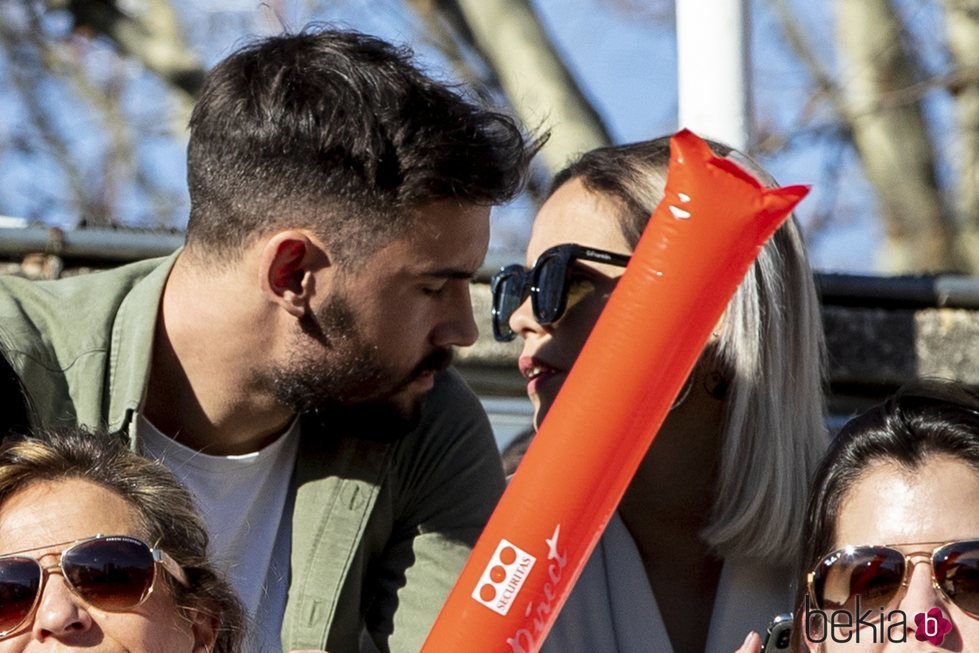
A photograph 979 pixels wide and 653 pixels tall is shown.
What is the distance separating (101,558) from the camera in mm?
2219

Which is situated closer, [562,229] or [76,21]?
Answer: [562,229]

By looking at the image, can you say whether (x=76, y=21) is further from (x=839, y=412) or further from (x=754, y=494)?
(x=754, y=494)

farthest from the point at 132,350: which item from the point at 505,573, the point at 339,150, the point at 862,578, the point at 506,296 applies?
the point at 862,578

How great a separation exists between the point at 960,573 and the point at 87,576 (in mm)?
1150

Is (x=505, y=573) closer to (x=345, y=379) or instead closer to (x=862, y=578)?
(x=862, y=578)

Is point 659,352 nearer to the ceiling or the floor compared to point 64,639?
nearer to the ceiling

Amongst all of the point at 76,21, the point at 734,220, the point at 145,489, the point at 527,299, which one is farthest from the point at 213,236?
the point at 76,21

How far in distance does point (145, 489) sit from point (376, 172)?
1.06 m

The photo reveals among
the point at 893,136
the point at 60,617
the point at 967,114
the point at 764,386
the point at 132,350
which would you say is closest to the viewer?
the point at 60,617

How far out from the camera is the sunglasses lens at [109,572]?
86.7 inches

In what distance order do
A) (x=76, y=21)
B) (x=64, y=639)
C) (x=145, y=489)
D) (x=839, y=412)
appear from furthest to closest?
(x=76, y=21) → (x=839, y=412) → (x=145, y=489) → (x=64, y=639)

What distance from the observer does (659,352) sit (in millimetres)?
2033

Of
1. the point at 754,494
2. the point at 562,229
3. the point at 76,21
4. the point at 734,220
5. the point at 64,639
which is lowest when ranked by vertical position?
the point at 64,639

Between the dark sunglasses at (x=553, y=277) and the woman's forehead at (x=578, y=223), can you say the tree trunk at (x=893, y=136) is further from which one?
the dark sunglasses at (x=553, y=277)
